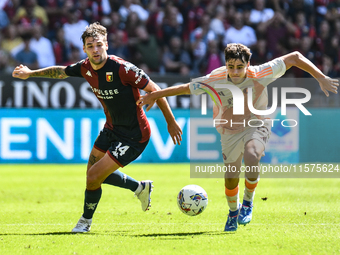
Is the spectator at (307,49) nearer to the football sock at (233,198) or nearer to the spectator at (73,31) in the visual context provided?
the spectator at (73,31)

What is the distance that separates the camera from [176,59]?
15703 millimetres

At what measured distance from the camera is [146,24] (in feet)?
51.9

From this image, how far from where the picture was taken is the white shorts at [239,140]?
5.98 meters

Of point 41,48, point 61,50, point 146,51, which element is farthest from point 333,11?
point 41,48

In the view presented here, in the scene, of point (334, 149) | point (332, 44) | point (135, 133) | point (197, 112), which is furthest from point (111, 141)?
point (332, 44)

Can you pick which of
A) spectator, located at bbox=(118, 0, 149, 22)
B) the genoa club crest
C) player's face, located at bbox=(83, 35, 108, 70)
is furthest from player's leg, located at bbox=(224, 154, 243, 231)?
spectator, located at bbox=(118, 0, 149, 22)

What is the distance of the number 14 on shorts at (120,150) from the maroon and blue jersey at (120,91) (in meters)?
0.15

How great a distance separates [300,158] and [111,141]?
8.16 m

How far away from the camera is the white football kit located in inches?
232

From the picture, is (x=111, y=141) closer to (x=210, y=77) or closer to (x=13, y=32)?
(x=210, y=77)

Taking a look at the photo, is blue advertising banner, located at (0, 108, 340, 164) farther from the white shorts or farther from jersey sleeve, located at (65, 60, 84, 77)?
jersey sleeve, located at (65, 60, 84, 77)

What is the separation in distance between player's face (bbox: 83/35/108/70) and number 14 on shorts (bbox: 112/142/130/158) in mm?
934

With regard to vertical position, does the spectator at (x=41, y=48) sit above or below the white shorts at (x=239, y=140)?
above

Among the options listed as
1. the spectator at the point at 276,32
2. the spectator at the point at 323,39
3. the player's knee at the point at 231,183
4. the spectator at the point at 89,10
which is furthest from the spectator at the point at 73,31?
the player's knee at the point at 231,183
